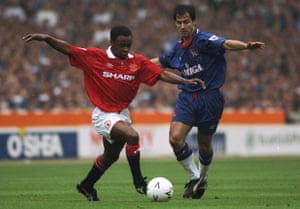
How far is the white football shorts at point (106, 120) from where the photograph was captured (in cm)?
1193

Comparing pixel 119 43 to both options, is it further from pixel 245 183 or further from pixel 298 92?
pixel 298 92

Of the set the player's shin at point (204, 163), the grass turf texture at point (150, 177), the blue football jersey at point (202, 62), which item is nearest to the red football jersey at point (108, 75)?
the blue football jersey at point (202, 62)

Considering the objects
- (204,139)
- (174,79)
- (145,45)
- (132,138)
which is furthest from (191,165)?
(145,45)

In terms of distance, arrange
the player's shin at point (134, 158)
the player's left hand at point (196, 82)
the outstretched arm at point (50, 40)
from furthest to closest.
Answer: the player's shin at point (134, 158)
the player's left hand at point (196, 82)
the outstretched arm at point (50, 40)

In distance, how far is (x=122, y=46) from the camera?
11.9 meters

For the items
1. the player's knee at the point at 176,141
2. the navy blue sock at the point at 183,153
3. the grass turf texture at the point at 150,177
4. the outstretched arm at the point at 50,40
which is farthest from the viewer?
the navy blue sock at the point at 183,153

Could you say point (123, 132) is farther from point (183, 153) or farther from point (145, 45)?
point (145, 45)

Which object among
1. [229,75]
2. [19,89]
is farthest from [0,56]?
[229,75]

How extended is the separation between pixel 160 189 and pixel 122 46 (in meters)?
2.01

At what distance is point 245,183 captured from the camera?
16.1m

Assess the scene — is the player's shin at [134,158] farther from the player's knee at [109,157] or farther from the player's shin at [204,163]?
the player's shin at [204,163]

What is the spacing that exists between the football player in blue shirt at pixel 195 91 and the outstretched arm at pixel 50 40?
1901 mm

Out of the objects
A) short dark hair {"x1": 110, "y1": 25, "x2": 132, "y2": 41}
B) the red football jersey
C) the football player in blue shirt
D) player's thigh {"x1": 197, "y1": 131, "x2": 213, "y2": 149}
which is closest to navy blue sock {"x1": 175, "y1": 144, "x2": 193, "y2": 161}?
the football player in blue shirt

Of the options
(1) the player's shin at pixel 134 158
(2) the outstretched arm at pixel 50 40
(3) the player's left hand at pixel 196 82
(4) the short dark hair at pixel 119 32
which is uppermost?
(4) the short dark hair at pixel 119 32
